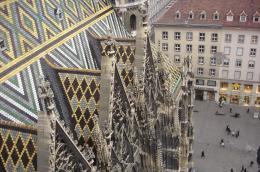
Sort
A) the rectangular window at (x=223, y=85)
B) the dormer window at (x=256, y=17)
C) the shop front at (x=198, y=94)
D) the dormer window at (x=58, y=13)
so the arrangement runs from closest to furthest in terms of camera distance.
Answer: the dormer window at (x=58, y=13)
the dormer window at (x=256, y=17)
the rectangular window at (x=223, y=85)
the shop front at (x=198, y=94)

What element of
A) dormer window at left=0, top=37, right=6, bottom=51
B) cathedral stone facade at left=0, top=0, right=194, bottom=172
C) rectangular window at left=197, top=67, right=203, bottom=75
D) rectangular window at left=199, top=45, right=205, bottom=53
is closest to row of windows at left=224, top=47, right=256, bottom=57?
rectangular window at left=199, top=45, right=205, bottom=53

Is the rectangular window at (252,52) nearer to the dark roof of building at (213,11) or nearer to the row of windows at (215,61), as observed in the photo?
the row of windows at (215,61)

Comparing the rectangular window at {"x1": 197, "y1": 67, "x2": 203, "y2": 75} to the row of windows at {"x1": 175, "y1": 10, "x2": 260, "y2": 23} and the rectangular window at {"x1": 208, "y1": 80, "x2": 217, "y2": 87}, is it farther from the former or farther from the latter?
the row of windows at {"x1": 175, "y1": 10, "x2": 260, "y2": 23}

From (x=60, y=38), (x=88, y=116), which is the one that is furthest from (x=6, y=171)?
(x=60, y=38)

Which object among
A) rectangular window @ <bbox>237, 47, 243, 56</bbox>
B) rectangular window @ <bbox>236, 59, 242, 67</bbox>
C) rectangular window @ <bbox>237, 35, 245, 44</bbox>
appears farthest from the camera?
rectangular window @ <bbox>236, 59, 242, 67</bbox>

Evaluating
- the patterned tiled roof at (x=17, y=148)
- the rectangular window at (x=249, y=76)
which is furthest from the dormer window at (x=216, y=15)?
the patterned tiled roof at (x=17, y=148)
